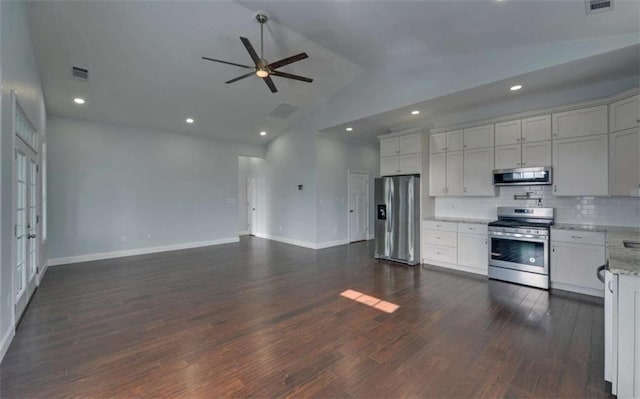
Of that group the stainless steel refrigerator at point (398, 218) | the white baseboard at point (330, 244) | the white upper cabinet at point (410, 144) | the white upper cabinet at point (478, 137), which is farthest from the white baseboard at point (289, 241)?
the white upper cabinet at point (478, 137)

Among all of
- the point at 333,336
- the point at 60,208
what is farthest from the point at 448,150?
the point at 60,208

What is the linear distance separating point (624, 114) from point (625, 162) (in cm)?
59

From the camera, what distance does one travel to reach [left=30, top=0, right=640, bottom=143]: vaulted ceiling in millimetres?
3018

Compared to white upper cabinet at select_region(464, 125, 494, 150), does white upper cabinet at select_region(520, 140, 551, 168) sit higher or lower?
lower

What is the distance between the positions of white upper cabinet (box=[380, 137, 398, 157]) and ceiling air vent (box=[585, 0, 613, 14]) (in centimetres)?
334

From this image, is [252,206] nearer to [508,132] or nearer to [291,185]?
[291,185]

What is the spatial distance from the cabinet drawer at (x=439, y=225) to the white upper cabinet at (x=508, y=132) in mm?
1525

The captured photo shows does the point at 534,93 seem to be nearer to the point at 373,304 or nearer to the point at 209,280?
the point at 373,304

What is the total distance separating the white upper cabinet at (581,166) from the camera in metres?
3.71

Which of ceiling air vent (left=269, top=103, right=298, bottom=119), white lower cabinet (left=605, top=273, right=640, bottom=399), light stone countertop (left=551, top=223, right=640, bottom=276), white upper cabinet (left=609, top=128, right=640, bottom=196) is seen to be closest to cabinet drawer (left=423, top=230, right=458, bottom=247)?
light stone countertop (left=551, top=223, right=640, bottom=276)

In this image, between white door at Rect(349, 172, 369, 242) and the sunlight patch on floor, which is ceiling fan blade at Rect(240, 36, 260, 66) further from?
white door at Rect(349, 172, 369, 242)

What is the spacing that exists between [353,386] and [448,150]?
4.40 metres

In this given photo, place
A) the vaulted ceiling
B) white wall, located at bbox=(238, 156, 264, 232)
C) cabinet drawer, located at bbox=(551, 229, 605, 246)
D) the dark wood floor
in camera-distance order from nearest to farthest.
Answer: the dark wood floor, the vaulted ceiling, cabinet drawer, located at bbox=(551, 229, 605, 246), white wall, located at bbox=(238, 156, 264, 232)

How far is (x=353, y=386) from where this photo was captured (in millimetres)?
2037
